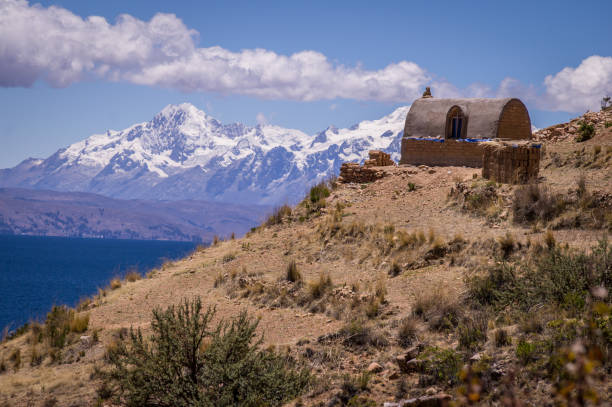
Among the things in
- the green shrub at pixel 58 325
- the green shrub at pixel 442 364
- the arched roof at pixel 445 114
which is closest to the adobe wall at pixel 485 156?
the arched roof at pixel 445 114

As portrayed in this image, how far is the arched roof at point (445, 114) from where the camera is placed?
A: 2849 cm

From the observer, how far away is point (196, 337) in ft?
30.5

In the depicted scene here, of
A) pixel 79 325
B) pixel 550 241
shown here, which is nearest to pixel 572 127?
pixel 550 241

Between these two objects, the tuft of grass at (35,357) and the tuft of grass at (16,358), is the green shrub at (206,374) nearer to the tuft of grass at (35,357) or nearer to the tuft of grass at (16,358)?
the tuft of grass at (35,357)

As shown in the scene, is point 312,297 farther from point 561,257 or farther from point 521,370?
point 521,370

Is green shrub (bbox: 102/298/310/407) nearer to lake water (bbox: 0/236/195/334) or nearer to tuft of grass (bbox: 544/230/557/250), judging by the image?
tuft of grass (bbox: 544/230/557/250)

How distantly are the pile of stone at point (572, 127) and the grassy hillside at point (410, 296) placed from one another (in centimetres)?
115

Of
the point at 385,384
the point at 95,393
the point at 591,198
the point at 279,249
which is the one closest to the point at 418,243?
the point at 591,198

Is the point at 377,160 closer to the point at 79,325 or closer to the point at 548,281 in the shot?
the point at 79,325

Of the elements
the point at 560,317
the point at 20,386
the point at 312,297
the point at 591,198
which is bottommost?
the point at 20,386

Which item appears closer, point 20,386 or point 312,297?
point 20,386

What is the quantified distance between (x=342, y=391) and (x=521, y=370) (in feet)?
7.97

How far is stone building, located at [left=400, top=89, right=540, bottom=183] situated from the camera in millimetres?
26941

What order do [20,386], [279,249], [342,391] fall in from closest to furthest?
1. [342,391]
2. [20,386]
3. [279,249]
